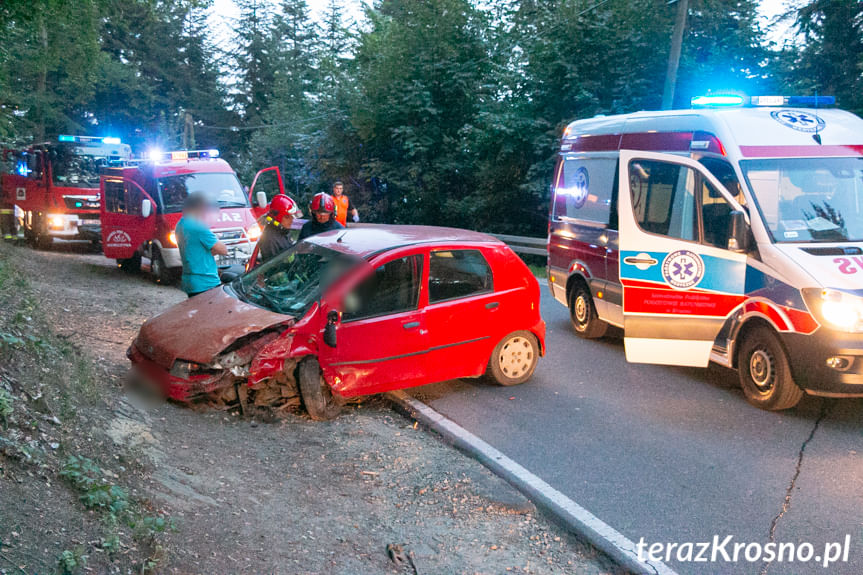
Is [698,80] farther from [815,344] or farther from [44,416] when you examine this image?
[44,416]

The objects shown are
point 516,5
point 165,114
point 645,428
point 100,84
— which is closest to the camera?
point 645,428

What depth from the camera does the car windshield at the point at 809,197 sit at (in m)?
7.13

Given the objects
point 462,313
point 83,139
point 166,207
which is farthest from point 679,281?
point 83,139

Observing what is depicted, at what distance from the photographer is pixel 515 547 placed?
4660mm

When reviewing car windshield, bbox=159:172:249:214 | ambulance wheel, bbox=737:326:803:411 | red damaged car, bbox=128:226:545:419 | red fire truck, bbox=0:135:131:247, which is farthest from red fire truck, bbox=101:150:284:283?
ambulance wheel, bbox=737:326:803:411

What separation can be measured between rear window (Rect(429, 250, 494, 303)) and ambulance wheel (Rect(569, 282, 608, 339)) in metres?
3.05

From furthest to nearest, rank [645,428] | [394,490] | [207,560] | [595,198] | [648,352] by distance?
[595,198], [648,352], [645,428], [394,490], [207,560]

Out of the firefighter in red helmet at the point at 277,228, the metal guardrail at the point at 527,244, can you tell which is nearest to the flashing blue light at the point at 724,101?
the firefighter in red helmet at the point at 277,228

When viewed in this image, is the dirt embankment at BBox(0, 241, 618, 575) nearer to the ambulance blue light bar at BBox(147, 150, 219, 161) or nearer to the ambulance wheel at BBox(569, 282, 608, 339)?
the ambulance wheel at BBox(569, 282, 608, 339)

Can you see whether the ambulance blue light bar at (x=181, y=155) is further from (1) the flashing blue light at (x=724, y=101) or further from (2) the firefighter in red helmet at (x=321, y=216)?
(1) the flashing blue light at (x=724, y=101)

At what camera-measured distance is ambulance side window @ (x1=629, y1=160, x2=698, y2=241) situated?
7.81m

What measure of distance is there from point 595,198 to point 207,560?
24.6ft

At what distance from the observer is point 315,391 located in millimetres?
6629

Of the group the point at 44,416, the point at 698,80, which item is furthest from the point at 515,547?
the point at 698,80
